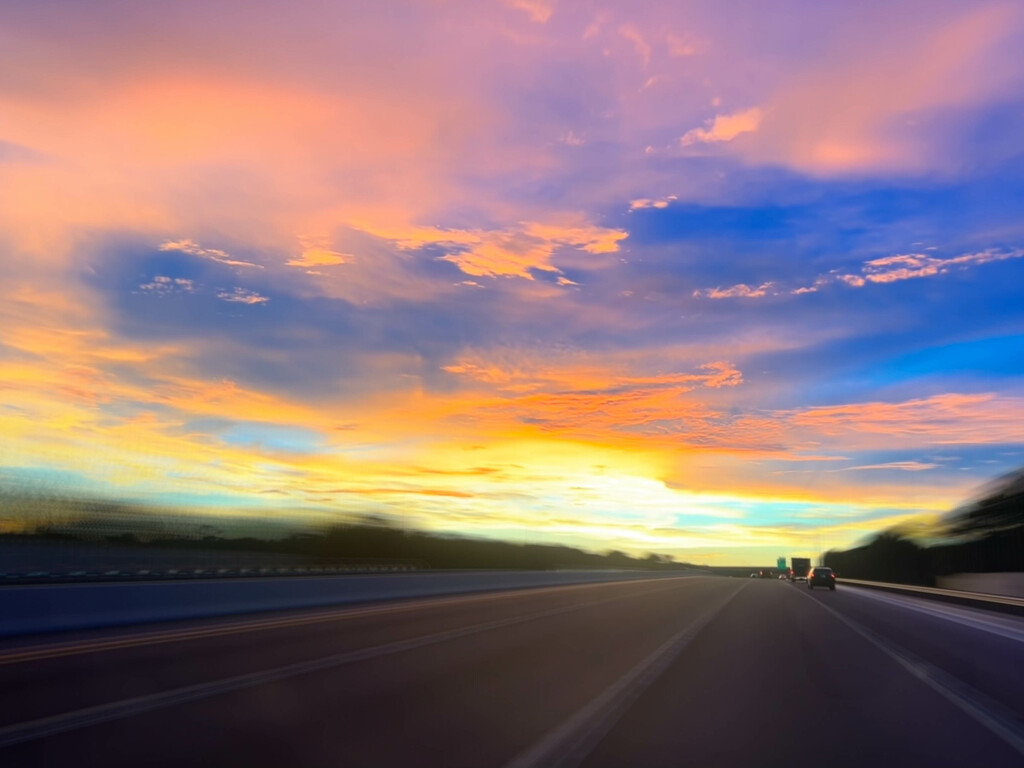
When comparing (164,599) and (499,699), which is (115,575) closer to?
(164,599)

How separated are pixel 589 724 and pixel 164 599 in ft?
57.4

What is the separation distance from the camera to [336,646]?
18.6 m

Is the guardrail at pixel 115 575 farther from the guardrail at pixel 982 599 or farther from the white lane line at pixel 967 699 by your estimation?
the guardrail at pixel 982 599

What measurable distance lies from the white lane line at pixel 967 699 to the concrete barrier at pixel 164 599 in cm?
1655

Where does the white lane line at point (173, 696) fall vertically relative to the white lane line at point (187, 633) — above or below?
below

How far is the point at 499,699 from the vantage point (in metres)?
12.3

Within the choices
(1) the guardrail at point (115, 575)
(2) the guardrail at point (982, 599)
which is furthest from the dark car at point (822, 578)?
(1) the guardrail at point (115, 575)

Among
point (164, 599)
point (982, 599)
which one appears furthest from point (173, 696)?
point (982, 599)

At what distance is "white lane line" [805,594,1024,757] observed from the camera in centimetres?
1036

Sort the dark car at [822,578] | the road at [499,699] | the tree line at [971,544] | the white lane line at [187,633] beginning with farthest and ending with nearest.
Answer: the dark car at [822,578]
the tree line at [971,544]
the white lane line at [187,633]
the road at [499,699]

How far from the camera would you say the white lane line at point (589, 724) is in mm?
8680

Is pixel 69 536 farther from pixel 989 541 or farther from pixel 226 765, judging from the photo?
pixel 989 541

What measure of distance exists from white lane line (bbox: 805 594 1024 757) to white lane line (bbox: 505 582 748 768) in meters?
3.83

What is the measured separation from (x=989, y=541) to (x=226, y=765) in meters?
57.6
